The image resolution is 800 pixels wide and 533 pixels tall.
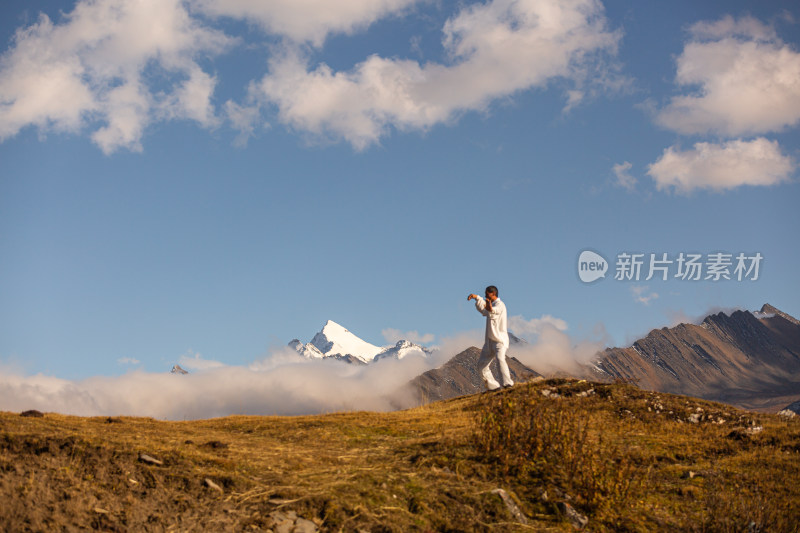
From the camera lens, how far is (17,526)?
903 cm

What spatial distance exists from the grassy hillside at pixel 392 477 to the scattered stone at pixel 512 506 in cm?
2

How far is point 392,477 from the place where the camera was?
12.0 m

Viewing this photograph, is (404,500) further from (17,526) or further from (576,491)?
(17,526)

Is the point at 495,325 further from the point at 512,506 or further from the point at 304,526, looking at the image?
the point at 304,526

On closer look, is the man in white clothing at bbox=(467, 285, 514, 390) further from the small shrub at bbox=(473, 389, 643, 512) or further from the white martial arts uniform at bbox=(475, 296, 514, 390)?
the small shrub at bbox=(473, 389, 643, 512)

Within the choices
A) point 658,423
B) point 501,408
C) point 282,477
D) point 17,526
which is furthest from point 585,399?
point 17,526

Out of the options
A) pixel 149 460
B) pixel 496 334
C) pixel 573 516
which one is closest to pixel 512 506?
pixel 573 516

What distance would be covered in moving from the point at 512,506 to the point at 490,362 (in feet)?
39.3

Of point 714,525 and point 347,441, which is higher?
point 347,441

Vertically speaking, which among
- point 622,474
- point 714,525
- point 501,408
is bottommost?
point 714,525

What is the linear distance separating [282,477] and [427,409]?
12049 millimetres

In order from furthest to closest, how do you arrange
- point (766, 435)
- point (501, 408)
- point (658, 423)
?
point (658, 423) → point (766, 435) → point (501, 408)

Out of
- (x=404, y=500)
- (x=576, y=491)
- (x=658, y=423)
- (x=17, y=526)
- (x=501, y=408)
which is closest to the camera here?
(x=17, y=526)

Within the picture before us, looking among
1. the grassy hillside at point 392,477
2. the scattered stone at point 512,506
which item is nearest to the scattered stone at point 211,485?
the grassy hillside at point 392,477
